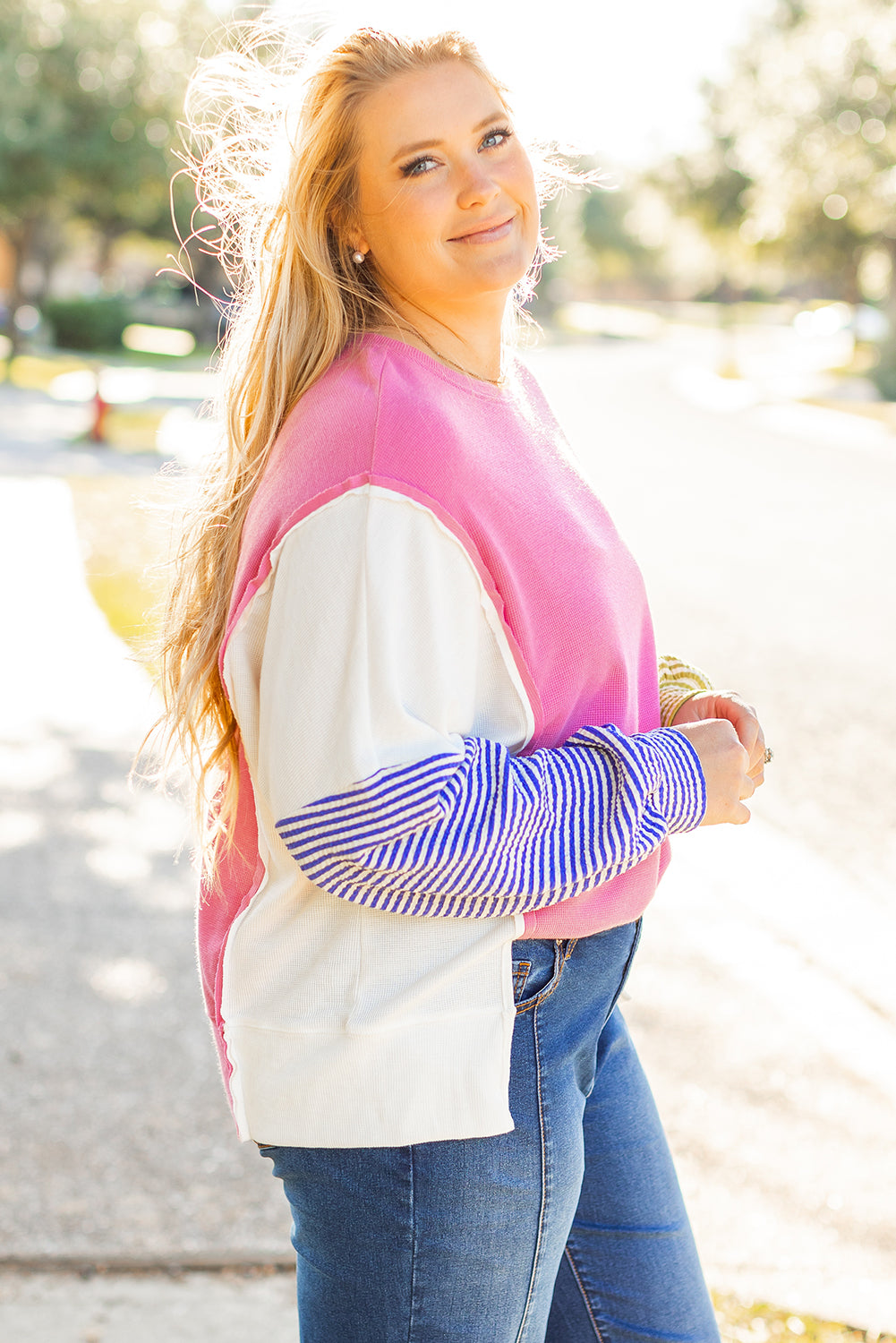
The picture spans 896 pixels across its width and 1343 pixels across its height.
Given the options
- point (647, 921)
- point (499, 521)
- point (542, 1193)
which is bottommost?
point (647, 921)

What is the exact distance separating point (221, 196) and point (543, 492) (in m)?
0.64

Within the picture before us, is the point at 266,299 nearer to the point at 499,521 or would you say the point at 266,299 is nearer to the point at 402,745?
the point at 499,521

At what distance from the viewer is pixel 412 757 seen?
1336 mm

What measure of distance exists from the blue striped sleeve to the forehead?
69 centimetres

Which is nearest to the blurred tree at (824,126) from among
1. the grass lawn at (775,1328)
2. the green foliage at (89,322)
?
→ the green foliage at (89,322)

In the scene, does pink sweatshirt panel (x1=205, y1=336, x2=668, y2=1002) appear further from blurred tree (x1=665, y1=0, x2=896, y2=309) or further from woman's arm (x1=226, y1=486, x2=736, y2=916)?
blurred tree (x1=665, y1=0, x2=896, y2=309)

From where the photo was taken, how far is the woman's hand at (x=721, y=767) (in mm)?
1571

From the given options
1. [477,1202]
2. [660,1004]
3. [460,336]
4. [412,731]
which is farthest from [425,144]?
[660,1004]

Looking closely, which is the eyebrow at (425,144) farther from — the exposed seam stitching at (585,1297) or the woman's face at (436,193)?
the exposed seam stitching at (585,1297)

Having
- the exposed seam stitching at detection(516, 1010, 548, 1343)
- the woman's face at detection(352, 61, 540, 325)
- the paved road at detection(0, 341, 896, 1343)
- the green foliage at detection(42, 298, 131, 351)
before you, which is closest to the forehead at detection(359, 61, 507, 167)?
the woman's face at detection(352, 61, 540, 325)

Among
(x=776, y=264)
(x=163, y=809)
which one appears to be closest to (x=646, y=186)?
(x=776, y=264)

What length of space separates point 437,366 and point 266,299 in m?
0.26

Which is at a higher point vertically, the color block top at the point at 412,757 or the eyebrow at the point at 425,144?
the eyebrow at the point at 425,144

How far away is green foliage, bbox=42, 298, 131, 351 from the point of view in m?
32.0
